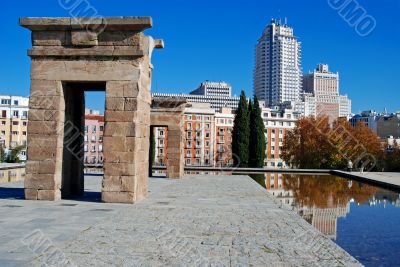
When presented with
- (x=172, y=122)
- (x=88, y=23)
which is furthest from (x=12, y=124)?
(x=88, y=23)

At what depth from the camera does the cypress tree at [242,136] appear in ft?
184

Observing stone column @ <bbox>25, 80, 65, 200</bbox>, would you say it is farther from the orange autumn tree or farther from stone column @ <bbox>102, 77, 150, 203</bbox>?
the orange autumn tree

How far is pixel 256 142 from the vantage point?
56.4 meters

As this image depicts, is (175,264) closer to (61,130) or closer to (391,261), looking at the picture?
(391,261)

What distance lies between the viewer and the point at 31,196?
45.4 feet

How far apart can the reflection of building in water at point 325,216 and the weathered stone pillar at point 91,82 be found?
5.40 m

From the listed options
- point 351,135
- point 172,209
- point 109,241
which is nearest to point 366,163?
point 351,135

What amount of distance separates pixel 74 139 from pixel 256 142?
42460 millimetres

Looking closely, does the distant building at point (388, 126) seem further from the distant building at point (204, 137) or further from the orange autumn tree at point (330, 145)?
the orange autumn tree at point (330, 145)

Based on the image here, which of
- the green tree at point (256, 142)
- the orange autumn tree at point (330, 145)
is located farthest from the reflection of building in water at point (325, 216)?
the orange autumn tree at point (330, 145)

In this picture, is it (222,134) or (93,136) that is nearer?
(93,136)

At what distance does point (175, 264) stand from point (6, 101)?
97.7 meters

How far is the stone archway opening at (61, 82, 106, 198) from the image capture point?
15065 mm

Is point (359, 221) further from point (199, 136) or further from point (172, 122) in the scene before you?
point (199, 136)
